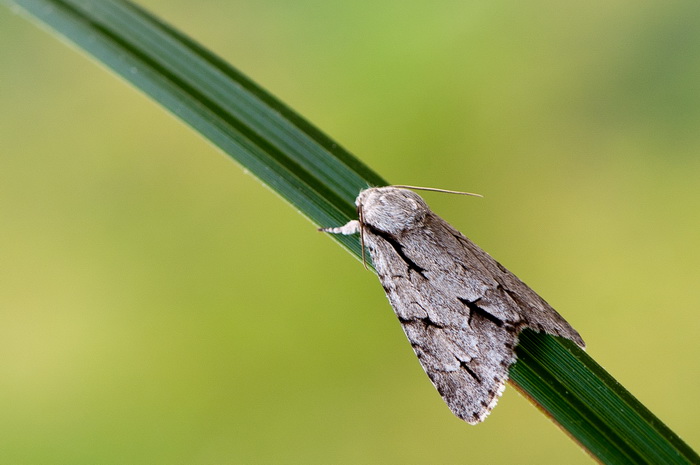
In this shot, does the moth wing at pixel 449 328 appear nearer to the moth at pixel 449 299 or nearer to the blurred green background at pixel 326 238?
the moth at pixel 449 299

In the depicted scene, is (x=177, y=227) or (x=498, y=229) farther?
(x=177, y=227)

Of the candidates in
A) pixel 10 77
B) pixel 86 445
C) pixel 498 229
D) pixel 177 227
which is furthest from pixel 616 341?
pixel 10 77

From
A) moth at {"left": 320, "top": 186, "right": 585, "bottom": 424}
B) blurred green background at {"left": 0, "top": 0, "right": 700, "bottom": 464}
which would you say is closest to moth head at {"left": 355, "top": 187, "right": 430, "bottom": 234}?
moth at {"left": 320, "top": 186, "right": 585, "bottom": 424}

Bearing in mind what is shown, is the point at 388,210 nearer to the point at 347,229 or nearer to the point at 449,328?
the point at 347,229

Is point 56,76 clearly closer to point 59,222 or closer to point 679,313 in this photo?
point 59,222

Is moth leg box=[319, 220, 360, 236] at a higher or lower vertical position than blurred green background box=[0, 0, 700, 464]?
lower

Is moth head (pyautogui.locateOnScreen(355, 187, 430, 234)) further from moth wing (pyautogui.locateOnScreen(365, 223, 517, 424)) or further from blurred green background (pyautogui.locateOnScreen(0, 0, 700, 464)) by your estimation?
blurred green background (pyautogui.locateOnScreen(0, 0, 700, 464))

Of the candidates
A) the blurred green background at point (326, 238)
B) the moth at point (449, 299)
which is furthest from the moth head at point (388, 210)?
the blurred green background at point (326, 238)
